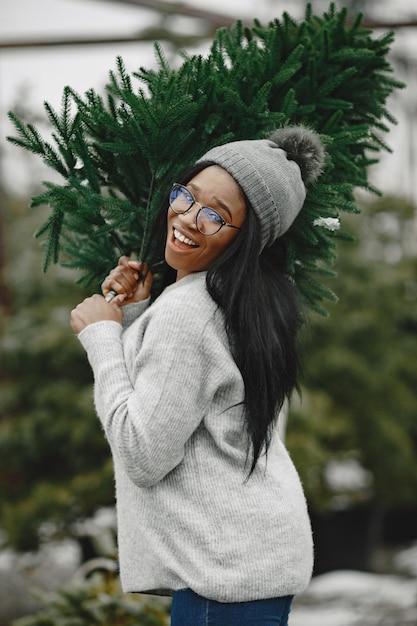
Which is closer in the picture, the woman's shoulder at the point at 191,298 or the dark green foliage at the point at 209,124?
the woman's shoulder at the point at 191,298

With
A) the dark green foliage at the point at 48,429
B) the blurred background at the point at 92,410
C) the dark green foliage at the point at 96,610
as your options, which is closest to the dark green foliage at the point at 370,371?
the blurred background at the point at 92,410

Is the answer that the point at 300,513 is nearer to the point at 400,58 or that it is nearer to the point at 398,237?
the point at 398,237

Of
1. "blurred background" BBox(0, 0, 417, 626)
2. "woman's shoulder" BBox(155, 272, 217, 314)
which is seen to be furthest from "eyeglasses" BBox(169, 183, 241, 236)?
"blurred background" BBox(0, 0, 417, 626)

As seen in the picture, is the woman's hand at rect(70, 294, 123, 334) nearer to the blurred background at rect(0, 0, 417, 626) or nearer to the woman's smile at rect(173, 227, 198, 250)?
the woman's smile at rect(173, 227, 198, 250)

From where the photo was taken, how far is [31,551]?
451 centimetres

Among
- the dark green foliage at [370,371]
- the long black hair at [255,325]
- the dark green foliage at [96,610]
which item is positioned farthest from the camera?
the dark green foliage at [370,371]

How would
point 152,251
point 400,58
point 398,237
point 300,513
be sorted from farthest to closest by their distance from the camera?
point 400,58 < point 398,237 < point 152,251 < point 300,513

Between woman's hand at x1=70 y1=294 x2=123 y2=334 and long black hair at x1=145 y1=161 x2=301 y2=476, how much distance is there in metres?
0.25

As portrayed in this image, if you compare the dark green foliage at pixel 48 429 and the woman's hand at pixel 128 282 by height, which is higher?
the woman's hand at pixel 128 282

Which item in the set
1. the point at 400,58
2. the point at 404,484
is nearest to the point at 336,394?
the point at 404,484

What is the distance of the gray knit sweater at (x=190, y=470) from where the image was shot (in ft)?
4.89

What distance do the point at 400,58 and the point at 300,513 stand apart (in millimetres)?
7867

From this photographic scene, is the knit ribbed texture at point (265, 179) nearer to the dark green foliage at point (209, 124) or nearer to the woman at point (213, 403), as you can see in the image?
the woman at point (213, 403)

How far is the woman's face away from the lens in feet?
5.39
